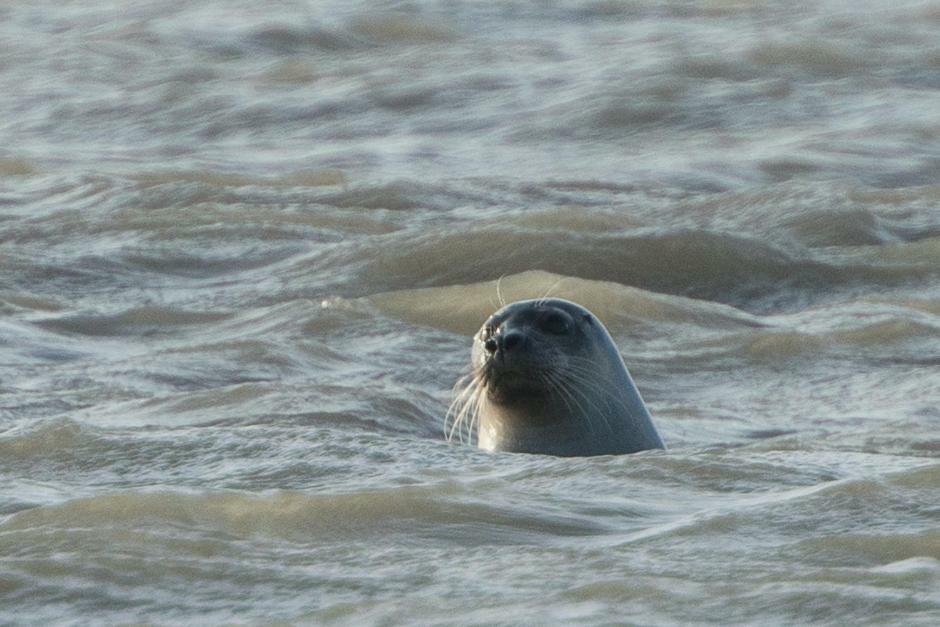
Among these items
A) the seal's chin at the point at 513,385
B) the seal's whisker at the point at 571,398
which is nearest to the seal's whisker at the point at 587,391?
the seal's whisker at the point at 571,398

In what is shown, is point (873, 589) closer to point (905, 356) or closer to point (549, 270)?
point (905, 356)

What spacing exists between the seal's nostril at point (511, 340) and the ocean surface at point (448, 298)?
42cm

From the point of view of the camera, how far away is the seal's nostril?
633 centimetres

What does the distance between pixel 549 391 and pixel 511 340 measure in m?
0.25

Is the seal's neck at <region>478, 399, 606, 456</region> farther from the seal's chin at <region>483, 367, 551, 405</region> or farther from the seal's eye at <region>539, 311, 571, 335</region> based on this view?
the seal's eye at <region>539, 311, 571, 335</region>

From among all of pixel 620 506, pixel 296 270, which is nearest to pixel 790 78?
pixel 296 270

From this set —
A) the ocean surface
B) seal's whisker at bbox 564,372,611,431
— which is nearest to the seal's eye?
seal's whisker at bbox 564,372,611,431

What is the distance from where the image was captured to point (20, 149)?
13.3 m

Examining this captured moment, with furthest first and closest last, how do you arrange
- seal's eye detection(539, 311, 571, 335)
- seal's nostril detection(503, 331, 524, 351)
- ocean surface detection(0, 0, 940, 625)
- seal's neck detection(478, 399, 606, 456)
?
seal's eye detection(539, 311, 571, 335), seal's neck detection(478, 399, 606, 456), seal's nostril detection(503, 331, 524, 351), ocean surface detection(0, 0, 940, 625)

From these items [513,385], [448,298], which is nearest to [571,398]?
[513,385]

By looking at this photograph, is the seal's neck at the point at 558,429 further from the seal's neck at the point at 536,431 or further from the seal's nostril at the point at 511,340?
the seal's nostril at the point at 511,340

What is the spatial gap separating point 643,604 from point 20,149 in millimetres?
9777

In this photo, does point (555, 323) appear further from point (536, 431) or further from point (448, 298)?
point (448, 298)

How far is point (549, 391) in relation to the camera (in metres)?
6.51
